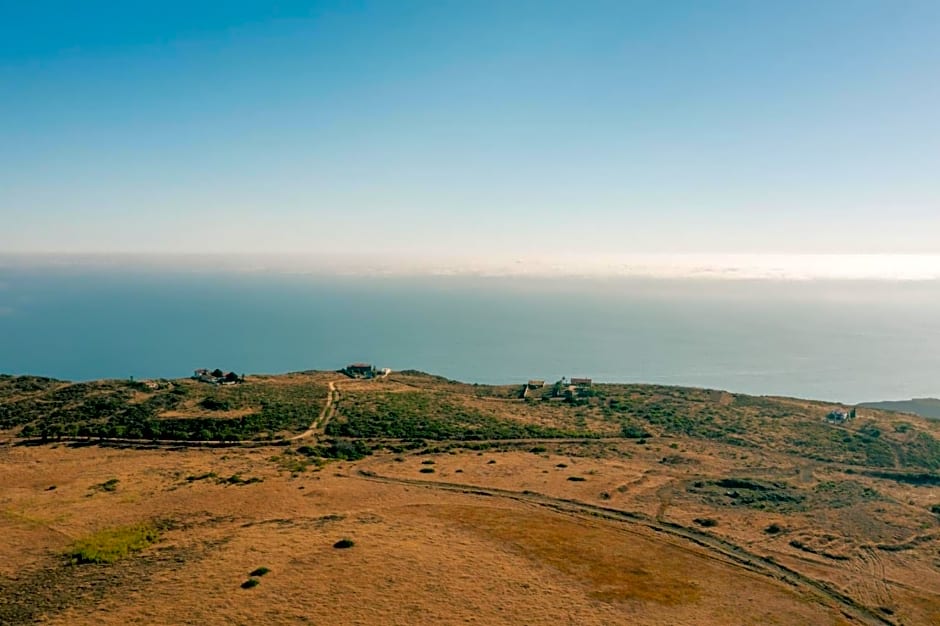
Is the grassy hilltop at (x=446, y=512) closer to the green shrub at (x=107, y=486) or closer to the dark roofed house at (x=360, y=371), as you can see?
the green shrub at (x=107, y=486)

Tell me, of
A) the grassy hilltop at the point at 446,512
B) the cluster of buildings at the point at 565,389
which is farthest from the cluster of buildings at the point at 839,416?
the cluster of buildings at the point at 565,389

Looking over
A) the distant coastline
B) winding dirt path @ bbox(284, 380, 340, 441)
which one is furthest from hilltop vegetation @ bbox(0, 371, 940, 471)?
the distant coastline

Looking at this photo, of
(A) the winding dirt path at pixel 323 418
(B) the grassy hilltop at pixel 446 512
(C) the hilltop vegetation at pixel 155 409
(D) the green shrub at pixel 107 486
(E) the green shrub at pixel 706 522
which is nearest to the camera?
(B) the grassy hilltop at pixel 446 512

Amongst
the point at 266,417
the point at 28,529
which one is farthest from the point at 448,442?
the point at 28,529

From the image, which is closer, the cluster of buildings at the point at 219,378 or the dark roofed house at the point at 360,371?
the cluster of buildings at the point at 219,378

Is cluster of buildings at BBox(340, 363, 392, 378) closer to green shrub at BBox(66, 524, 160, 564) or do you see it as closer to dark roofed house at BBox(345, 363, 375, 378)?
dark roofed house at BBox(345, 363, 375, 378)

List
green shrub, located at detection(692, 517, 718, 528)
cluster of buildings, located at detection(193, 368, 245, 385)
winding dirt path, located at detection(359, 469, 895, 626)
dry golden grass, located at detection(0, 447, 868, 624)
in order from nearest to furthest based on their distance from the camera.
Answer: dry golden grass, located at detection(0, 447, 868, 624) → winding dirt path, located at detection(359, 469, 895, 626) → green shrub, located at detection(692, 517, 718, 528) → cluster of buildings, located at detection(193, 368, 245, 385)

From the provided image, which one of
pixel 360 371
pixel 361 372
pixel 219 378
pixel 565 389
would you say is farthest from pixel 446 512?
pixel 219 378
